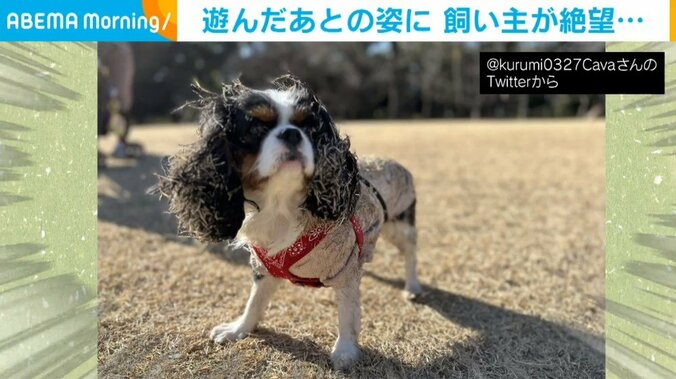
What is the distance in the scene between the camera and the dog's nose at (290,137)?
2.12 metres

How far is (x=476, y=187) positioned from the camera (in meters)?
6.76

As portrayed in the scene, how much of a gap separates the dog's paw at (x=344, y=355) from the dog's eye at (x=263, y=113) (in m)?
1.11

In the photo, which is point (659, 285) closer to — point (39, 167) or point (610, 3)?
point (610, 3)

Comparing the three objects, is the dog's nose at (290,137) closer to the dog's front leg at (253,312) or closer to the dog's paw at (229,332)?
the dog's front leg at (253,312)

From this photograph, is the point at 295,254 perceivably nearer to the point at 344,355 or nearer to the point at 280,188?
the point at 280,188

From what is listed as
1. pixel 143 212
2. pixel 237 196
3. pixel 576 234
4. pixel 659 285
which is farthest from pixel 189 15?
pixel 576 234

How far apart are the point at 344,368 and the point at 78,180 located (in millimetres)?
1415

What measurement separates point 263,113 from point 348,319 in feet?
3.51

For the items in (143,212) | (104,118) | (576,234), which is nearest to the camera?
(576,234)

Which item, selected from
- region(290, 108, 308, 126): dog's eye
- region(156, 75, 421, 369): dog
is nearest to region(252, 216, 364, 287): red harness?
region(156, 75, 421, 369): dog

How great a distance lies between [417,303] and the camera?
343 cm

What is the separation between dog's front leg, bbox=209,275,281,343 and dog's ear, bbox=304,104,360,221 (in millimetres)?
652

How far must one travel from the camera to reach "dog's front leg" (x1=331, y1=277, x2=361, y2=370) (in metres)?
2.63

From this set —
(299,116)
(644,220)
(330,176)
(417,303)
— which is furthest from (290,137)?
(417,303)
